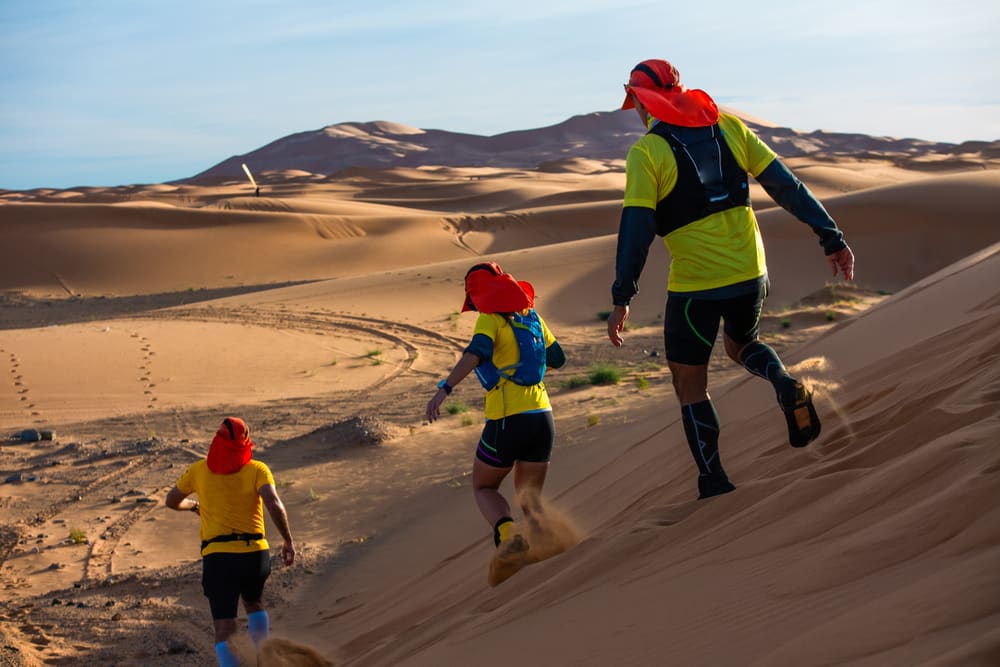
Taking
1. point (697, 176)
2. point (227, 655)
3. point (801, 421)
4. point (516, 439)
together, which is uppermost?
point (697, 176)

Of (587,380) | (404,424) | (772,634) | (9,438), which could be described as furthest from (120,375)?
(772,634)

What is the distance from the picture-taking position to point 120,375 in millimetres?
15672

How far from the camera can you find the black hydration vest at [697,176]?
13.0ft

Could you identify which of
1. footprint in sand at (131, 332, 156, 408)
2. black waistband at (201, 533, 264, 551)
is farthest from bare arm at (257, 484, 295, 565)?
footprint in sand at (131, 332, 156, 408)

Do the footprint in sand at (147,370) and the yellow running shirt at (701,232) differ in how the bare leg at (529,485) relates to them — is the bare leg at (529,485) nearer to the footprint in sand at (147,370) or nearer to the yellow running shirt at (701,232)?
the yellow running shirt at (701,232)

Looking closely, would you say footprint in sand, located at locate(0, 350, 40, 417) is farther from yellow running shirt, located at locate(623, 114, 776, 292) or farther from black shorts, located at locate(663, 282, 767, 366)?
yellow running shirt, located at locate(623, 114, 776, 292)

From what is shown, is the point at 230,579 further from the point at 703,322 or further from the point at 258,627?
the point at 703,322

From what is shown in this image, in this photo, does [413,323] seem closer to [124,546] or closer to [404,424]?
[404,424]

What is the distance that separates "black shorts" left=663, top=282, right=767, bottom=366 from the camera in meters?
4.06

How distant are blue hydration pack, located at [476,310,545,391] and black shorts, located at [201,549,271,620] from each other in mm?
1527

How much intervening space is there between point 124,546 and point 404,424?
13.5 ft

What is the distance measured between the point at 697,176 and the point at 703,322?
1.91ft

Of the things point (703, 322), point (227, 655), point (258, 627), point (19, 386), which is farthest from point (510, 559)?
point (19, 386)

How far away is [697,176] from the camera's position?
3.98 m
